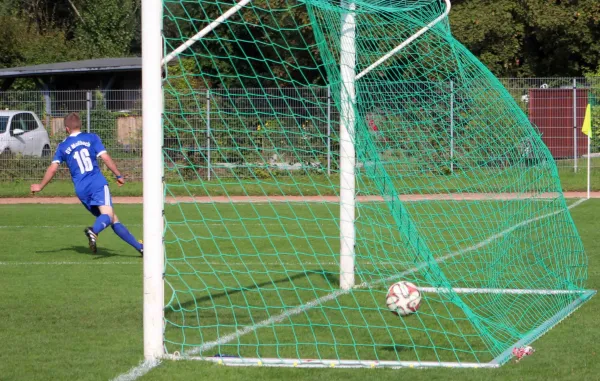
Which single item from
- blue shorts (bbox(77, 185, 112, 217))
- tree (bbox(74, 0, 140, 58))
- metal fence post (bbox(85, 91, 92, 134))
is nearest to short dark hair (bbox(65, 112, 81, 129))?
blue shorts (bbox(77, 185, 112, 217))

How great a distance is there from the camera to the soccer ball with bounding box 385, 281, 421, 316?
20.4 ft

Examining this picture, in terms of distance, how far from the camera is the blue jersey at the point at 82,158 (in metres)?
10.5

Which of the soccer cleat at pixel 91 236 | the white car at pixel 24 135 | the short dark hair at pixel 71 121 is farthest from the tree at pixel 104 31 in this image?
the soccer cleat at pixel 91 236

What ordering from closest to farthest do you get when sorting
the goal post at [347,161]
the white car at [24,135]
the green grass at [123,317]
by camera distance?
the green grass at [123,317], the goal post at [347,161], the white car at [24,135]

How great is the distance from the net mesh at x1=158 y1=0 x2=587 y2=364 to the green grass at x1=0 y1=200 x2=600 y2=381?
80 mm

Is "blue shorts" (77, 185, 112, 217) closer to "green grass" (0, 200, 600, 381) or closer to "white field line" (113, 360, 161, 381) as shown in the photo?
"green grass" (0, 200, 600, 381)

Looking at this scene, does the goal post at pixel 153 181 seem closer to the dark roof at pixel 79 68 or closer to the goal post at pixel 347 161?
the goal post at pixel 347 161

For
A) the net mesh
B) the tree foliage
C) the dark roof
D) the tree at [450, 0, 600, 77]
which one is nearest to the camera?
the net mesh

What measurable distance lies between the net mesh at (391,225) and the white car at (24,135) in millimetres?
9353

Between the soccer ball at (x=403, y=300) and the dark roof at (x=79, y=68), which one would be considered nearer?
the soccer ball at (x=403, y=300)

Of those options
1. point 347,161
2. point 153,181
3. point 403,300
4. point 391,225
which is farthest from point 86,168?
point 403,300

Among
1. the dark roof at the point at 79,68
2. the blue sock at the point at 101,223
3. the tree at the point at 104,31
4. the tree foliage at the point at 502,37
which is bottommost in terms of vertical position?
the blue sock at the point at 101,223

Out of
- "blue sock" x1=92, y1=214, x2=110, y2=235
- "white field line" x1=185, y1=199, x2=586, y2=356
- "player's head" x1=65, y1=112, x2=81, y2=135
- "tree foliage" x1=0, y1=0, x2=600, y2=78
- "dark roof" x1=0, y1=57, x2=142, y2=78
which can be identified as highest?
"tree foliage" x1=0, y1=0, x2=600, y2=78

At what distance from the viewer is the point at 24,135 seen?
22.1 m
